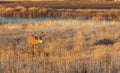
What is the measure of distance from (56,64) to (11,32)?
36.0ft

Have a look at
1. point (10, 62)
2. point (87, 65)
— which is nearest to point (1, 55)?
point (10, 62)

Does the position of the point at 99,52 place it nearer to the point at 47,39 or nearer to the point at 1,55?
the point at 1,55

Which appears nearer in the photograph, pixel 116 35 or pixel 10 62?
pixel 10 62

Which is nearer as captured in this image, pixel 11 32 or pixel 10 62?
pixel 10 62

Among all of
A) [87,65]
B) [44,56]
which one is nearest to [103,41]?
[44,56]

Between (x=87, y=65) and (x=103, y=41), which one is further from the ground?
(x=87, y=65)

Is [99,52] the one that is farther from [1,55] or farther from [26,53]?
[1,55]

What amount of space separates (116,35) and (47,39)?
3504mm

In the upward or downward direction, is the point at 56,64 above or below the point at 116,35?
above

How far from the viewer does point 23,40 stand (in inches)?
691

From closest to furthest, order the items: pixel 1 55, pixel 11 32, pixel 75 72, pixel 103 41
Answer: pixel 75 72
pixel 1 55
pixel 103 41
pixel 11 32

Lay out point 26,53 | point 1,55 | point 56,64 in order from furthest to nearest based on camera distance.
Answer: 1. point 26,53
2. point 1,55
3. point 56,64

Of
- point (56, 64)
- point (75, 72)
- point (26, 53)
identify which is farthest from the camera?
point (26, 53)

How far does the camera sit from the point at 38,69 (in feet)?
33.0
